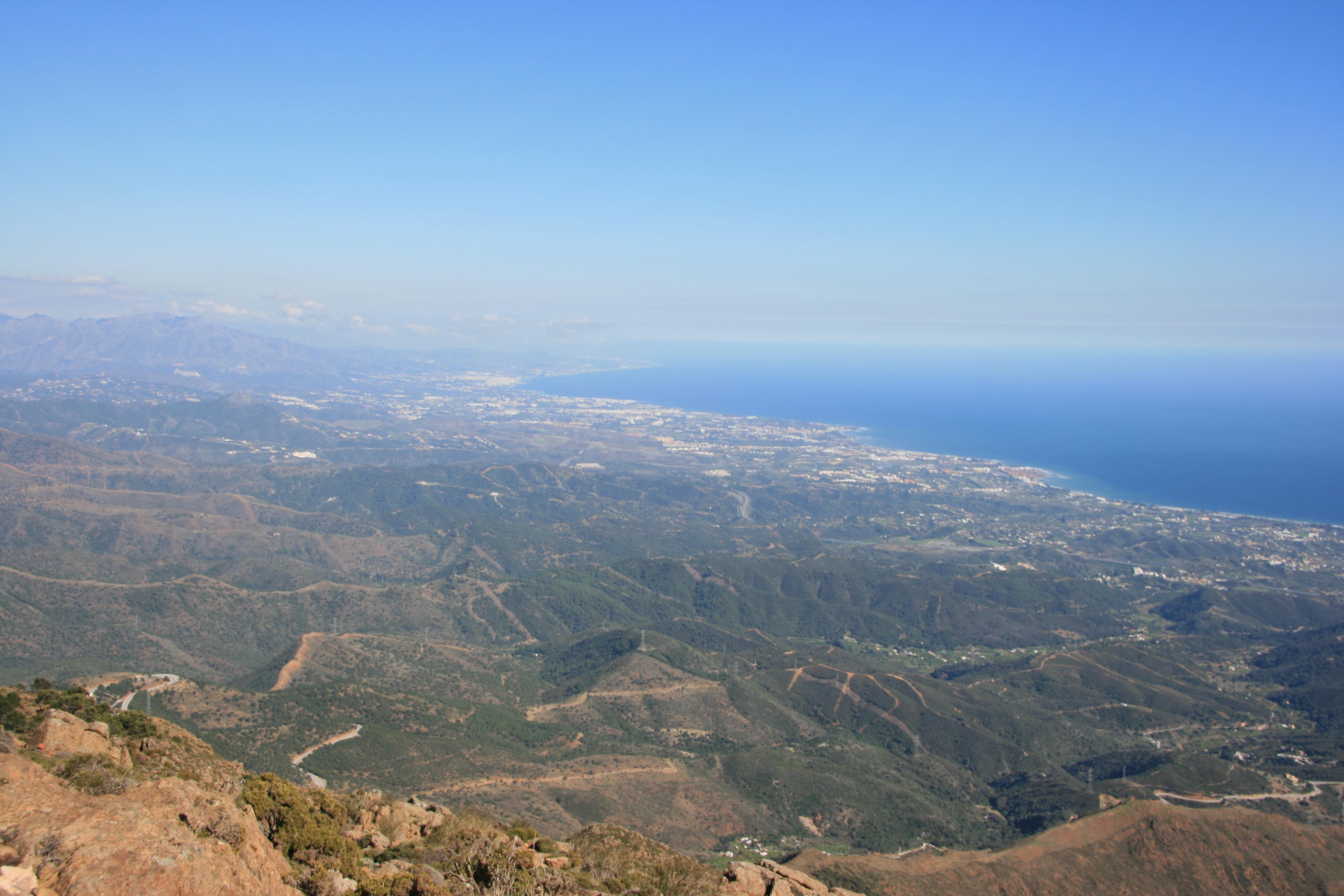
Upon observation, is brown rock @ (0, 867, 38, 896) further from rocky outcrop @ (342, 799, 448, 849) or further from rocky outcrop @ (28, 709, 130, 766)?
rocky outcrop @ (342, 799, 448, 849)

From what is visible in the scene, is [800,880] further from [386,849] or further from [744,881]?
[386,849]

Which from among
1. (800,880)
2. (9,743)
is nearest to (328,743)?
(9,743)

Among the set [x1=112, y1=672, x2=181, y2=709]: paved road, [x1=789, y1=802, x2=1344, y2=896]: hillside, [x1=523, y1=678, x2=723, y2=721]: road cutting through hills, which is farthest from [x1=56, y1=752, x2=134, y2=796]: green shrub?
[x1=523, y1=678, x2=723, y2=721]: road cutting through hills

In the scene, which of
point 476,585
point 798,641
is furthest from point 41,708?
point 798,641

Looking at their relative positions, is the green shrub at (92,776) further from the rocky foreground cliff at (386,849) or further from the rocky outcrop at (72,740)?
the rocky outcrop at (72,740)

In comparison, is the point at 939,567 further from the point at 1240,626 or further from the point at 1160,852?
the point at 1160,852

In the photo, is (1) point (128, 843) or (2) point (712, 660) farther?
(2) point (712, 660)

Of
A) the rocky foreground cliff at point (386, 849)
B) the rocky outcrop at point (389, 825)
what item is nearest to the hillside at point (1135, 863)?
the rocky foreground cliff at point (386, 849)
